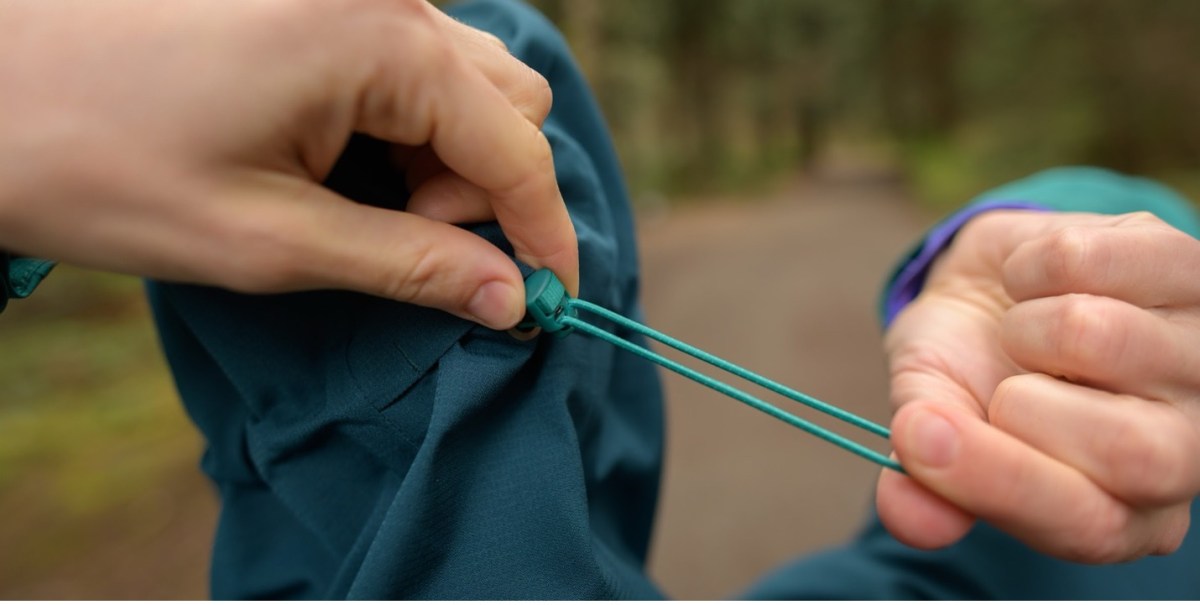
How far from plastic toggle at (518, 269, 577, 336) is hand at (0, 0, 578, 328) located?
0.36 ft

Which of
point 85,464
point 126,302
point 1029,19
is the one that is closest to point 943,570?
point 85,464

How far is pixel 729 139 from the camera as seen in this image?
14.6 meters

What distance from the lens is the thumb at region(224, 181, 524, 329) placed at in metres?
0.53

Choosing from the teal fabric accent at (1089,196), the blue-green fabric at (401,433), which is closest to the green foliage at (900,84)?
the teal fabric accent at (1089,196)

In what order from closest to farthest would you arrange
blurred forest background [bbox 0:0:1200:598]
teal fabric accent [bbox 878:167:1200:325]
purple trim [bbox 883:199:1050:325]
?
purple trim [bbox 883:199:1050:325] → teal fabric accent [bbox 878:167:1200:325] → blurred forest background [bbox 0:0:1200:598]

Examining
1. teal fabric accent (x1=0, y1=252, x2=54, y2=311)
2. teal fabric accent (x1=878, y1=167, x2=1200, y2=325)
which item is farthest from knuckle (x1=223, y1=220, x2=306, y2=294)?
teal fabric accent (x1=878, y1=167, x2=1200, y2=325)

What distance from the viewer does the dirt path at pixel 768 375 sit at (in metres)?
2.82

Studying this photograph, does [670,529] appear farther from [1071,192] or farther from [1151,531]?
[1151,531]

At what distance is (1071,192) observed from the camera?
1.25 metres

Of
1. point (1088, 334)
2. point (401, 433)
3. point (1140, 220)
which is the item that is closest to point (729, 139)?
point (1140, 220)

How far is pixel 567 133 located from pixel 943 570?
0.91m

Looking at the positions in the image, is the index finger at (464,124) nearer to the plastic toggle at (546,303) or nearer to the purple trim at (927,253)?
the plastic toggle at (546,303)

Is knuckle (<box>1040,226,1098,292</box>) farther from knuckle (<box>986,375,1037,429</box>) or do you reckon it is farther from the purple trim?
the purple trim

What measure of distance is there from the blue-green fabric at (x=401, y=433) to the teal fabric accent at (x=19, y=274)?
11 cm
